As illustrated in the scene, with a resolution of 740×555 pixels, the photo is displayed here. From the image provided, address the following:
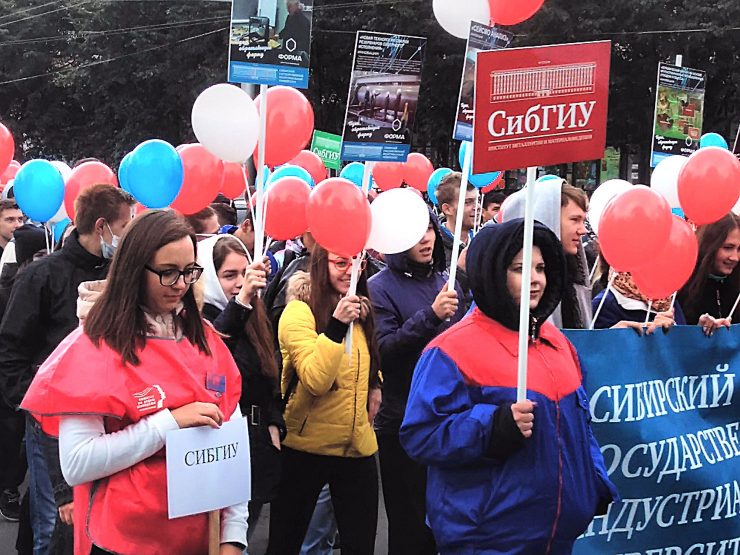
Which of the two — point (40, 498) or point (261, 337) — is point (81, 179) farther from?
point (261, 337)

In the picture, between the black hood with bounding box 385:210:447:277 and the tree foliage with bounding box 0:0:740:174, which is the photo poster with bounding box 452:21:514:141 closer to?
the black hood with bounding box 385:210:447:277

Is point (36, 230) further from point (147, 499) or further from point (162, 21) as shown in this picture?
point (162, 21)

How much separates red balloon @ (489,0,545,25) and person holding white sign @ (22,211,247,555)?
2237 mm

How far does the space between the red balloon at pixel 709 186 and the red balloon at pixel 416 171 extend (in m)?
5.66

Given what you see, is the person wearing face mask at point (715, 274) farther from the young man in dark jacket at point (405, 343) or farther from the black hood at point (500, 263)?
the black hood at point (500, 263)

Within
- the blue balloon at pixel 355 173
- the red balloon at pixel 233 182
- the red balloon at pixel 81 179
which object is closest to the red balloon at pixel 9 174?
the red balloon at pixel 81 179

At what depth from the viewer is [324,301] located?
4.41 m

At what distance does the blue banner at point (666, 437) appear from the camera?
404 cm

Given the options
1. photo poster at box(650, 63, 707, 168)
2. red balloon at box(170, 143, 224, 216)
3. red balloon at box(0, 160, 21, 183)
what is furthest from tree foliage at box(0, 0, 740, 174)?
red balloon at box(170, 143, 224, 216)

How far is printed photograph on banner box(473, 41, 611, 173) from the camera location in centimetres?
292

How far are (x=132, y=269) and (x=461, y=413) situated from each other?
1.09 m

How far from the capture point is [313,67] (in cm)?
2852

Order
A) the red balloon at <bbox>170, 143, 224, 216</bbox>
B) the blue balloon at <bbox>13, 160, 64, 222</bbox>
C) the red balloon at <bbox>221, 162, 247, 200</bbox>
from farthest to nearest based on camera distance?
the red balloon at <bbox>221, 162, 247, 200</bbox>, the blue balloon at <bbox>13, 160, 64, 222</bbox>, the red balloon at <bbox>170, 143, 224, 216</bbox>

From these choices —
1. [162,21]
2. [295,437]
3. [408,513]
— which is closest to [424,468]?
[408,513]
